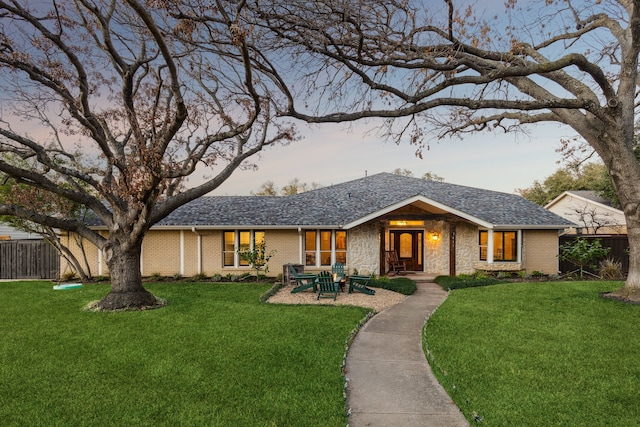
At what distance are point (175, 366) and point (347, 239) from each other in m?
12.9

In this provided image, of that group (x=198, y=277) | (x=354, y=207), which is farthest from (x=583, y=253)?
(x=198, y=277)

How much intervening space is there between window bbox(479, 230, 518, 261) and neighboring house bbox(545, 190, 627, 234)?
12.9 metres

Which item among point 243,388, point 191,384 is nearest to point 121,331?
point 191,384

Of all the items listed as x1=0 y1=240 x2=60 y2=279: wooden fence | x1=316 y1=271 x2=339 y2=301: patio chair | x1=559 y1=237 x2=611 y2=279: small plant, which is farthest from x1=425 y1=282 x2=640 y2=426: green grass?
x1=0 y1=240 x2=60 y2=279: wooden fence

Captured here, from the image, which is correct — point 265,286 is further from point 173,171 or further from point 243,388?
point 243,388

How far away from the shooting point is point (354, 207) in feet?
68.1

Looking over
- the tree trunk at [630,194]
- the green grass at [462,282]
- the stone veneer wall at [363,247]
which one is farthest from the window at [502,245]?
the tree trunk at [630,194]

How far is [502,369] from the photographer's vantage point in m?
6.34

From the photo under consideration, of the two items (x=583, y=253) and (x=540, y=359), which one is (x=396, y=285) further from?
(x=583, y=253)

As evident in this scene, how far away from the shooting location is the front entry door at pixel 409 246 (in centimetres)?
2062

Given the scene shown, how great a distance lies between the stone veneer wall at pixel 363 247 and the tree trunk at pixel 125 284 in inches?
360

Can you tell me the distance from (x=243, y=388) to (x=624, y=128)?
485 inches

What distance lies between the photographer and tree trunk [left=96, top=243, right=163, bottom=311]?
11578 mm

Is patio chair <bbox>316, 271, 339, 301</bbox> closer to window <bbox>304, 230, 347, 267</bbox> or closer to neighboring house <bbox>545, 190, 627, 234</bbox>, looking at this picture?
window <bbox>304, 230, 347, 267</bbox>
